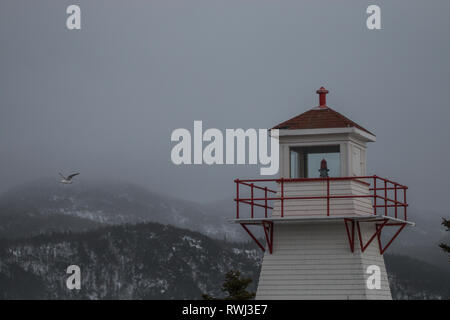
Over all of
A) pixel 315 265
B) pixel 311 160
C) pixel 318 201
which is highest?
pixel 311 160

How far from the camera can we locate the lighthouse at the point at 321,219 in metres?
36.7

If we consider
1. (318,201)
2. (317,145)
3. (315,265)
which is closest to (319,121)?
(317,145)

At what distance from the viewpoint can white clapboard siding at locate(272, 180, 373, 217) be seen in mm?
36906

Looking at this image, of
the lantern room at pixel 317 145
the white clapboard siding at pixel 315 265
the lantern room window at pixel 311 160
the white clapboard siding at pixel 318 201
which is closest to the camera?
the white clapboard siding at pixel 315 265

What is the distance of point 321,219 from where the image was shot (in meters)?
36.5

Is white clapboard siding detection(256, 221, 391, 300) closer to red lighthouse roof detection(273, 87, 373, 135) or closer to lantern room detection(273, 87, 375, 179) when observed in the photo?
lantern room detection(273, 87, 375, 179)

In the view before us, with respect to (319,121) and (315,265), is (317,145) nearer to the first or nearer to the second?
(319,121)

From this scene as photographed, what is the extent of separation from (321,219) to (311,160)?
2704mm

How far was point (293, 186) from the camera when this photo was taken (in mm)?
37562

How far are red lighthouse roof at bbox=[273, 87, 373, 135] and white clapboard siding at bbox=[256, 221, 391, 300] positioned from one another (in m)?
3.63

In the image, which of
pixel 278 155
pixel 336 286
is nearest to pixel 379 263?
pixel 336 286

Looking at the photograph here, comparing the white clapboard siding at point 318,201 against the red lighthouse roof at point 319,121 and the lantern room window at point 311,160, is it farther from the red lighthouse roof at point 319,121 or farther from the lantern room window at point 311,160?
the red lighthouse roof at point 319,121

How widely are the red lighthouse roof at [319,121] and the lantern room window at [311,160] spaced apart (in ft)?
2.88
